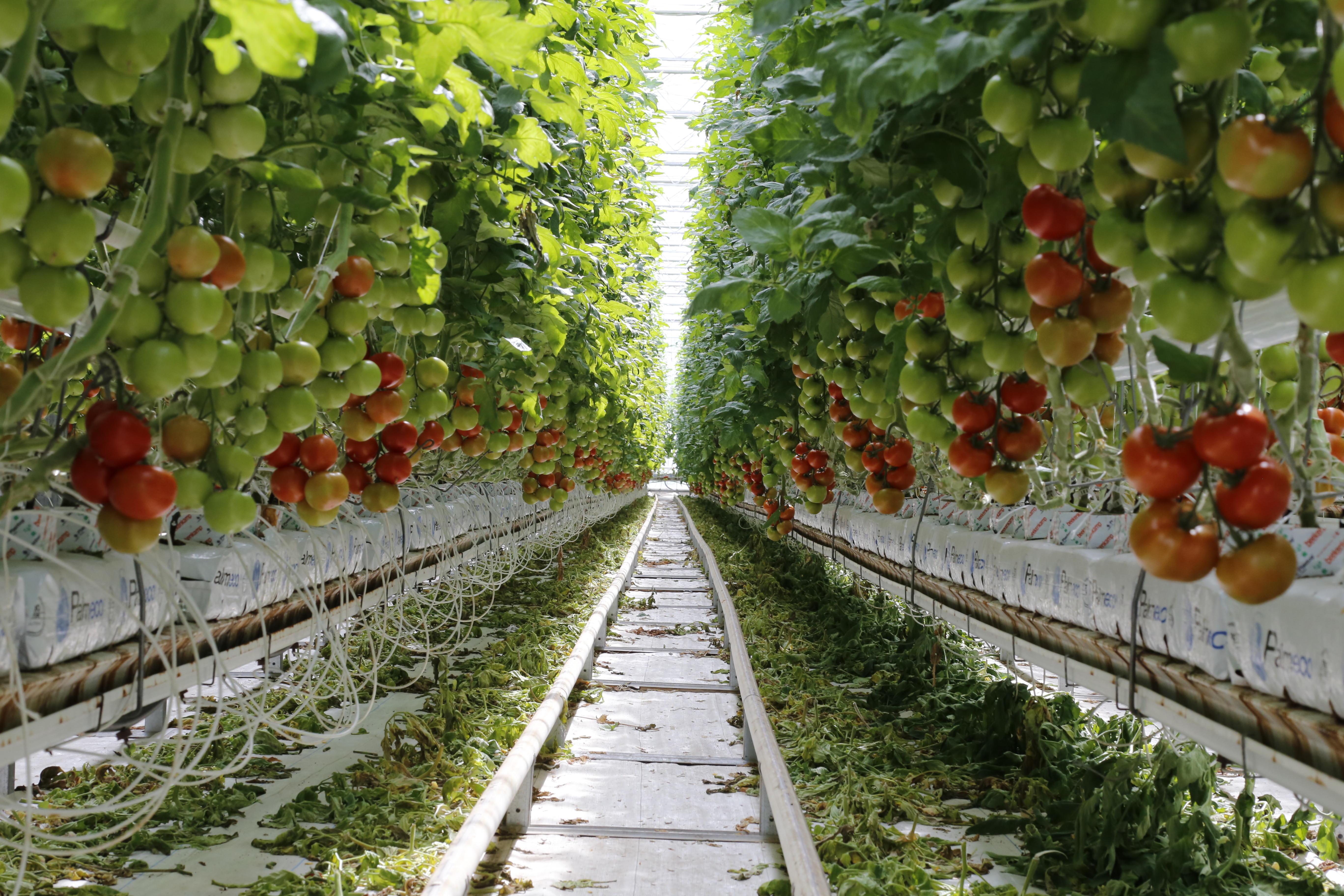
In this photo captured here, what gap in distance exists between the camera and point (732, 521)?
56.8 feet

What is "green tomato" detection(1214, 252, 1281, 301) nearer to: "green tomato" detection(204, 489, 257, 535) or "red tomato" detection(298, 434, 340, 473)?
"green tomato" detection(204, 489, 257, 535)

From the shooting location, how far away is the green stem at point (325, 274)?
1.31 meters

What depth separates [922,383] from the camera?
1562 millimetres

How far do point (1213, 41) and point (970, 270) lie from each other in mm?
639

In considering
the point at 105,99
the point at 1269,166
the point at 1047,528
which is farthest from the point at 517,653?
the point at 1269,166

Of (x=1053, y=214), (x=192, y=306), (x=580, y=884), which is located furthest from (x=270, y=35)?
(x=580, y=884)

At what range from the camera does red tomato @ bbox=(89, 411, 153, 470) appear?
1049mm

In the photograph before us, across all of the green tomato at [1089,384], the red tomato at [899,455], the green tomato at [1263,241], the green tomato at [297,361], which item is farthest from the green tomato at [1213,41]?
the red tomato at [899,455]

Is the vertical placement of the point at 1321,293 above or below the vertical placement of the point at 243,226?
below

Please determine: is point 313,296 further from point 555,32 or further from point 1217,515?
point 555,32

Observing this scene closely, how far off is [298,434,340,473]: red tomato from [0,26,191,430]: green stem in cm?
58

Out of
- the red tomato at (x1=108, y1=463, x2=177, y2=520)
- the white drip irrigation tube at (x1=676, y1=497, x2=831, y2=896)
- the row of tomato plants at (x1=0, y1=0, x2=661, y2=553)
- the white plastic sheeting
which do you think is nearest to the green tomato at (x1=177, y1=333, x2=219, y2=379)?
the row of tomato plants at (x1=0, y1=0, x2=661, y2=553)

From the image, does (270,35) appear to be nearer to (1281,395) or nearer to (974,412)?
(974,412)

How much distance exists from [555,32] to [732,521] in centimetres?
1501
